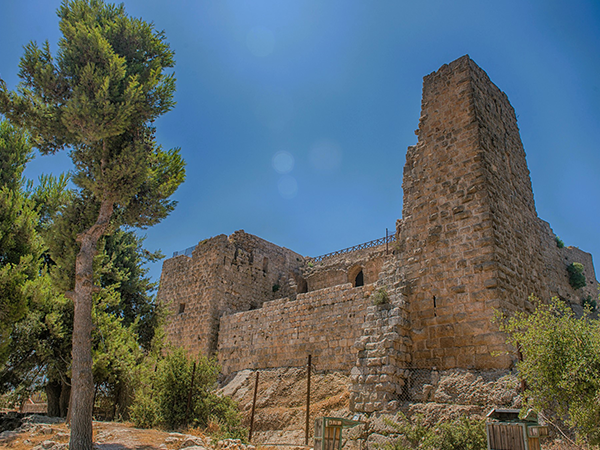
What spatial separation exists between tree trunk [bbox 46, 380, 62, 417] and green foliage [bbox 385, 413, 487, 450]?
Answer: 1181cm

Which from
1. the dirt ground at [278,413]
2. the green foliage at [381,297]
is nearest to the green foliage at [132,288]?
the dirt ground at [278,413]

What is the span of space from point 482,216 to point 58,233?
29.1 ft

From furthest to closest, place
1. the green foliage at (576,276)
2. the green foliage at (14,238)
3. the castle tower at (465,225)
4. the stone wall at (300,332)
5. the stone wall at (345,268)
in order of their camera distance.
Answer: the stone wall at (345,268) → the green foliage at (576,276) → the stone wall at (300,332) → the green foliage at (14,238) → the castle tower at (465,225)

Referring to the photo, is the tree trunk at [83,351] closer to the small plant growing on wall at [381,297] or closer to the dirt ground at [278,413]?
the dirt ground at [278,413]

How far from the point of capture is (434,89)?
9750 millimetres

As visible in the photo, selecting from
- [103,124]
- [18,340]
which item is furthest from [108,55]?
[18,340]

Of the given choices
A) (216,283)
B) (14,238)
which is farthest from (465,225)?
(216,283)

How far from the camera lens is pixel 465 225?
824 cm

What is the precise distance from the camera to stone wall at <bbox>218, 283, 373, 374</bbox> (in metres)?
12.1

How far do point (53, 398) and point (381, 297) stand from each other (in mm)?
11710

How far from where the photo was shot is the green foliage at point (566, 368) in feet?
15.9

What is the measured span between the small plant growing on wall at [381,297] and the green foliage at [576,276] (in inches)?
410

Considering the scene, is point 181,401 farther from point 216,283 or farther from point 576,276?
point 576,276

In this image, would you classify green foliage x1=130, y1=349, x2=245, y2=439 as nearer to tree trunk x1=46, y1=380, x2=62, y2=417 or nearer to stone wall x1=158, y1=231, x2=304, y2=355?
tree trunk x1=46, y1=380, x2=62, y2=417
